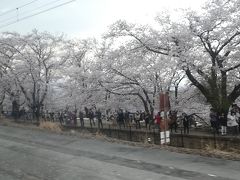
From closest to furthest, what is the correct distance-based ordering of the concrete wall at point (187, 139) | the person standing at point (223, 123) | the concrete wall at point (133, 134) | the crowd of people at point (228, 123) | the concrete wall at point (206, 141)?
the concrete wall at point (206, 141) → the concrete wall at point (187, 139) → the person standing at point (223, 123) → the crowd of people at point (228, 123) → the concrete wall at point (133, 134)

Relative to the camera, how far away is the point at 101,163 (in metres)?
A: 13.7

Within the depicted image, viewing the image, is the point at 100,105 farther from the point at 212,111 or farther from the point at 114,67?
the point at 212,111

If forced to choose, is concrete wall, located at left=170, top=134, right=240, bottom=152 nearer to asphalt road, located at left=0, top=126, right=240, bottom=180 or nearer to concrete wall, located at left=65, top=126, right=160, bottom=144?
concrete wall, located at left=65, top=126, right=160, bottom=144

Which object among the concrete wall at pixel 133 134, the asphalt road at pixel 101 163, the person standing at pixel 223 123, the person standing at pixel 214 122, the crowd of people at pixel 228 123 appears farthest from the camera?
the concrete wall at pixel 133 134

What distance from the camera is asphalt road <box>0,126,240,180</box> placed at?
1147cm

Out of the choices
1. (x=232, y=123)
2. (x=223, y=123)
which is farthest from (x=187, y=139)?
(x=232, y=123)

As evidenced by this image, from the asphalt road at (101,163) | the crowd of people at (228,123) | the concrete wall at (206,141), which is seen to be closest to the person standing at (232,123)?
the crowd of people at (228,123)

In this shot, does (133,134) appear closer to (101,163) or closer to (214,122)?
(214,122)

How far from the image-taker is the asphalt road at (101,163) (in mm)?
11469

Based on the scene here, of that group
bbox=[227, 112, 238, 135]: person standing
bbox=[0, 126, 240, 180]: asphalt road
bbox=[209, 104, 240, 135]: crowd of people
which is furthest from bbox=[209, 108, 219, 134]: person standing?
bbox=[0, 126, 240, 180]: asphalt road

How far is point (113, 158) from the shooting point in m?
14.5

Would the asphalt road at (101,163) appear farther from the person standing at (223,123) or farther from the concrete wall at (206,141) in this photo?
the person standing at (223,123)

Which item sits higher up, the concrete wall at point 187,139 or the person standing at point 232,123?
the person standing at point 232,123

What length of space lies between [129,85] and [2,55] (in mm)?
17578
